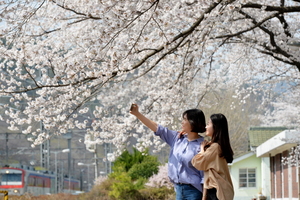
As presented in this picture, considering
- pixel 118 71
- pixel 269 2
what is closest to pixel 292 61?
pixel 269 2

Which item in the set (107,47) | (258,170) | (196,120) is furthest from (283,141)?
(196,120)

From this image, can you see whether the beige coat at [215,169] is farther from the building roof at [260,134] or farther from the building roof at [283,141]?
the building roof at [260,134]

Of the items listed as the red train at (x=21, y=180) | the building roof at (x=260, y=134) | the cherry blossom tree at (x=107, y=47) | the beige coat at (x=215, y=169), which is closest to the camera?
the beige coat at (x=215, y=169)

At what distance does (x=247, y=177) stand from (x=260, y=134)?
8.30 feet

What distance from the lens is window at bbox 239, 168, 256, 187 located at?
93.0 feet

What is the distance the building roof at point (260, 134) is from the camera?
26.7 metres

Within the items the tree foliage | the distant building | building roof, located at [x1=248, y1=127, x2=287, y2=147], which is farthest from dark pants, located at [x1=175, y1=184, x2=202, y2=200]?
building roof, located at [x1=248, y1=127, x2=287, y2=147]

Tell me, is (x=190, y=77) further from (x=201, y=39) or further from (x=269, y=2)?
(x=269, y=2)

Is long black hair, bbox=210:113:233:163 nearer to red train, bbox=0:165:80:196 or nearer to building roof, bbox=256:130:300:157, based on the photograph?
building roof, bbox=256:130:300:157

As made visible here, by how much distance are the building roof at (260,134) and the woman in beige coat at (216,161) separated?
22.1m

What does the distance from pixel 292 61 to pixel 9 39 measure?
6.48m

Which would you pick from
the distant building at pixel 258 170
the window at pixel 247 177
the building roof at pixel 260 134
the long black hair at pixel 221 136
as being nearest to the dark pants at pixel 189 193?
the long black hair at pixel 221 136

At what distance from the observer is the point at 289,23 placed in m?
12.7

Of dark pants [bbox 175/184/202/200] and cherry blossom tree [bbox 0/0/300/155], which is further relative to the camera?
cherry blossom tree [bbox 0/0/300/155]
